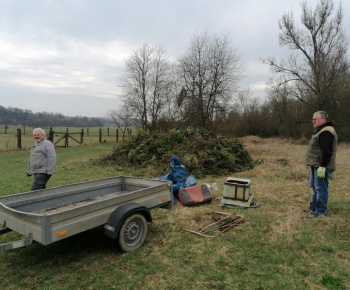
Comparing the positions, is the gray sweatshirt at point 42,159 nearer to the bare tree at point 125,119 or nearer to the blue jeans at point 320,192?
the blue jeans at point 320,192

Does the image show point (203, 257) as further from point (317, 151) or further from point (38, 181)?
point (38, 181)

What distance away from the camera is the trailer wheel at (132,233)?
11.3 feet

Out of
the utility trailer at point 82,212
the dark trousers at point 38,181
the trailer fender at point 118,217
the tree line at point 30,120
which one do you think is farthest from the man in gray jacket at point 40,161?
the tree line at point 30,120

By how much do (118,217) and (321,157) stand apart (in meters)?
3.54

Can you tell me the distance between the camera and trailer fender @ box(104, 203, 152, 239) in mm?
3273

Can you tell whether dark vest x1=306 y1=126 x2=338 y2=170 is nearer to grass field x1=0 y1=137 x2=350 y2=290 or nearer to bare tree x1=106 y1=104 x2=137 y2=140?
grass field x1=0 y1=137 x2=350 y2=290

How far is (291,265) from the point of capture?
127 inches

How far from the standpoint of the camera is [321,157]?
14.7 ft

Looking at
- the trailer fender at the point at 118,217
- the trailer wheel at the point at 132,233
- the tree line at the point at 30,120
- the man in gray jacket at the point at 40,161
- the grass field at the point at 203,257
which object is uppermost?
the tree line at the point at 30,120

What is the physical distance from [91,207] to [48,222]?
0.54 m

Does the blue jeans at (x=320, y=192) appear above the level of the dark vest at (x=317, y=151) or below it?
below

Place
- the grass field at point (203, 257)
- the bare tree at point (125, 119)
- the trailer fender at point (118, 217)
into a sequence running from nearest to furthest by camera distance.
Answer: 1. the grass field at point (203, 257)
2. the trailer fender at point (118, 217)
3. the bare tree at point (125, 119)

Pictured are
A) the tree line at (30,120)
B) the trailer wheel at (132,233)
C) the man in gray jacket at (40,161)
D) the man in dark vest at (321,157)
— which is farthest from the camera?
the tree line at (30,120)

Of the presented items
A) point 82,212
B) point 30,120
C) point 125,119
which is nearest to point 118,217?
point 82,212
